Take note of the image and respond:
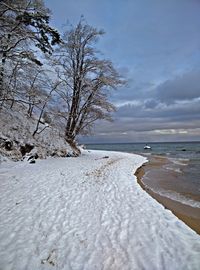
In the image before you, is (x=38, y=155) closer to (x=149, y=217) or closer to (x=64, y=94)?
(x=64, y=94)

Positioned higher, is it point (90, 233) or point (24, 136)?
point (24, 136)

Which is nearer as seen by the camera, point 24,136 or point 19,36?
point 19,36

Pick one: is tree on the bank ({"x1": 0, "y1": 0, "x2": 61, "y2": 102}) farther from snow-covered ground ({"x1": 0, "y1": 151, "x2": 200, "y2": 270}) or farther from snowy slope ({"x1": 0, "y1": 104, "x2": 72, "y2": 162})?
snow-covered ground ({"x1": 0, "y1": 151, "x2": 200, "y2": 270})

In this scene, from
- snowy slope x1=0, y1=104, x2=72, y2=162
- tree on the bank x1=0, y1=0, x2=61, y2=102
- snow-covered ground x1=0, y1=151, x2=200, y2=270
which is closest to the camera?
snow-covered ground x1=0, y1=151, x2=200, y2=270

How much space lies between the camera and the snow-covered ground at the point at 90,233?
3318 millimetres

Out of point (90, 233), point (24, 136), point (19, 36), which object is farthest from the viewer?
point (24, 136)

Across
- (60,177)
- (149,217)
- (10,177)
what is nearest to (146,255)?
(149,217)

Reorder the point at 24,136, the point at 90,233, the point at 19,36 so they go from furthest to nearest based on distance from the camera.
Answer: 1. the point at 24,136
2. the point at 19,36
3. the point at 90,233

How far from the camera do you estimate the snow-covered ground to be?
3.32 meters

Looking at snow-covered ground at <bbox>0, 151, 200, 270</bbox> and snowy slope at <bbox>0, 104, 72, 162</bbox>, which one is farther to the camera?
snowy slope at <bbox>0, 104, 72, 162</bbox>

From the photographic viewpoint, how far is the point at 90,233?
4.26 m

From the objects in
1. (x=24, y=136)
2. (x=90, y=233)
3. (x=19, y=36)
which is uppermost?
(x=19, y=36)

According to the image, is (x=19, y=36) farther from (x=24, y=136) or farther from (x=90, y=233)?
(x=90, y=233)

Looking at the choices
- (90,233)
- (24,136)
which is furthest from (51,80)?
(90,233)
